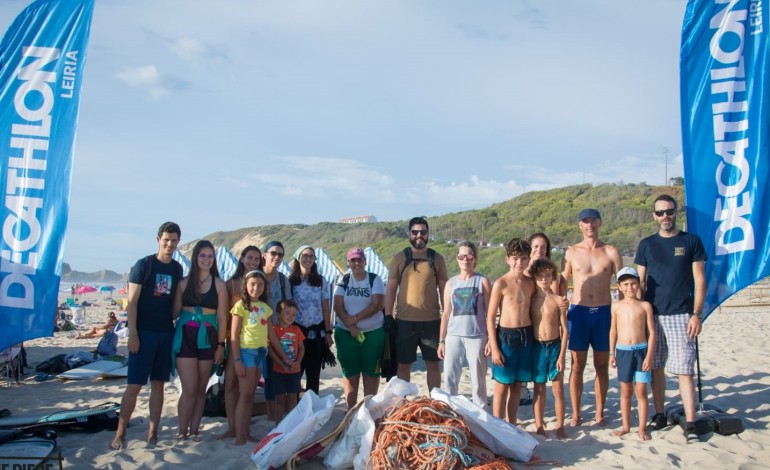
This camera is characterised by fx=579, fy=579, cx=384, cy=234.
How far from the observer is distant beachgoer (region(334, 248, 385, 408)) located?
18.1 ft

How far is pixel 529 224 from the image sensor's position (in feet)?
159

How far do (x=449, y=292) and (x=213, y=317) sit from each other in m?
2.06

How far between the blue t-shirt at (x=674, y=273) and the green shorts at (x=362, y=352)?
250cm

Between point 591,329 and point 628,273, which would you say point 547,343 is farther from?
point 628,273

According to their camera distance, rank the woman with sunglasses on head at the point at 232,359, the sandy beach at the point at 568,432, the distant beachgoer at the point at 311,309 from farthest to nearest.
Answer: the distant beachgoer at the point at 311,309, the woman with sunglasses on head at the point at 232,359, the sandy beach at the point at 568,432

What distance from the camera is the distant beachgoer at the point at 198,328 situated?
482cm

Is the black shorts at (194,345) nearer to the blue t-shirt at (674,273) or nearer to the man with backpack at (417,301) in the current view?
the man with backpack at (417,301)

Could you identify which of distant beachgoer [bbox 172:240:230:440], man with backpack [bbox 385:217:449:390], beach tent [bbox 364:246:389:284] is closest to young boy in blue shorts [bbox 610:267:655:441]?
man with backpack [bbox 385:217:449:390]

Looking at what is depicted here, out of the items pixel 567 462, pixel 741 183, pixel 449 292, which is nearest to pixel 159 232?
pixel 449 292

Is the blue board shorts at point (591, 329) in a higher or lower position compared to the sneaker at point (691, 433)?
higher

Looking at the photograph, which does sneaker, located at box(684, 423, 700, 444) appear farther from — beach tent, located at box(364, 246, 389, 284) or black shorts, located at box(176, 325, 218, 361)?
beach tent, located at box(364, 246, 389, 284)

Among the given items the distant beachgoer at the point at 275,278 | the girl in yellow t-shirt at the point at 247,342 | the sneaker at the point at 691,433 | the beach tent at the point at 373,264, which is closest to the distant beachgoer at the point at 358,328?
the distant beachgoer at the point at 275,278

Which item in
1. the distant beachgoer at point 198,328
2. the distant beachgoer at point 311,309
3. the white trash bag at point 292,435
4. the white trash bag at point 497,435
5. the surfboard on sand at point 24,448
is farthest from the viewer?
the distant beachgoer at point 311,309

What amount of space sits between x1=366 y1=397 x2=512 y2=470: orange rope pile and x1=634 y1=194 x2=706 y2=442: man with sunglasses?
77.5 inches
